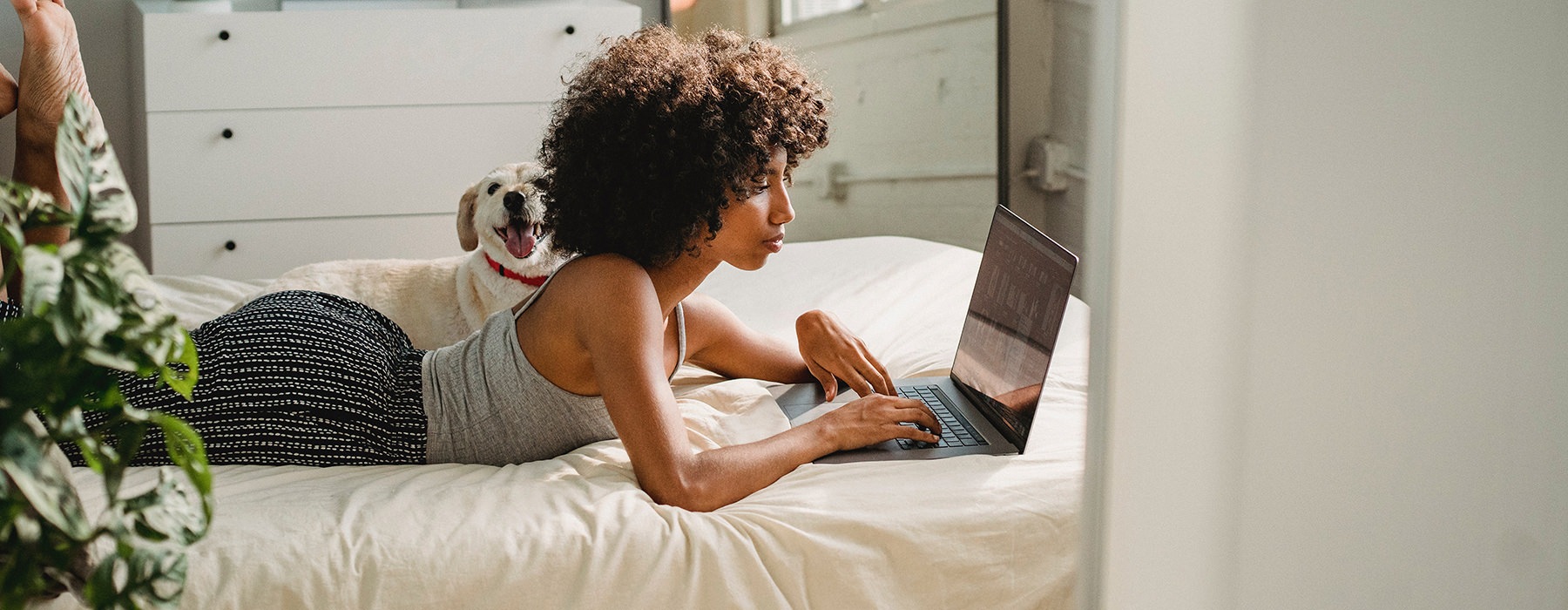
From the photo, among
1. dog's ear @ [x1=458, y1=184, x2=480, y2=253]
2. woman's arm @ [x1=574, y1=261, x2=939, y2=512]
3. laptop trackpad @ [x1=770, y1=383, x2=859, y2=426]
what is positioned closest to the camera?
woman's arm @ [x1=574, y1=261, x2=939, y2=512]

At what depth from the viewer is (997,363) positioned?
1.21 m

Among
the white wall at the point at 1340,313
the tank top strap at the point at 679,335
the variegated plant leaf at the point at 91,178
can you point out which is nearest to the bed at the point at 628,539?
the tank top strap at the point at 679,335

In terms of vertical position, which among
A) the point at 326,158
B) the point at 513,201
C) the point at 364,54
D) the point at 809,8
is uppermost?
the point at 809,8

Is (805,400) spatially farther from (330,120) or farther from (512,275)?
(330,120)

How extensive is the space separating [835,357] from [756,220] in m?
0.26

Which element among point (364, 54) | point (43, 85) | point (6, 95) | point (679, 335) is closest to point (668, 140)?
point (679, 335)

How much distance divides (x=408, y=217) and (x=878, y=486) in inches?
95.5

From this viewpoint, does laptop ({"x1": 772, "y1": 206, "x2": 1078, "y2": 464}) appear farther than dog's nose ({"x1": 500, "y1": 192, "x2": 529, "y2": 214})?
No

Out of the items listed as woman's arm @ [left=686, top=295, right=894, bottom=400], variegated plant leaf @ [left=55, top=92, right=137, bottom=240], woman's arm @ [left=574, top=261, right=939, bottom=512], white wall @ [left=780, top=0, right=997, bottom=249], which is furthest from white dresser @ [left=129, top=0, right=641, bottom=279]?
variegated plant leaf @ [left=55, top=92, right=137, bottom=240]

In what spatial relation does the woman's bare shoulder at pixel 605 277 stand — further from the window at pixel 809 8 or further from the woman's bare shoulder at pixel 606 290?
the window at pixel 809 8

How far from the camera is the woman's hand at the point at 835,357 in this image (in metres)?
1.35

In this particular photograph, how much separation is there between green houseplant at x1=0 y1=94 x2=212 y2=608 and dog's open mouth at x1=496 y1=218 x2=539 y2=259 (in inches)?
62.5

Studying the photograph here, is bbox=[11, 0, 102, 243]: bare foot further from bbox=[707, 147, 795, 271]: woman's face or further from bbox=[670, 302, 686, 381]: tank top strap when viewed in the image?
bbox=[707, 147, 795, 271]: woman's face

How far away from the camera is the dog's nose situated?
81.0 inches
